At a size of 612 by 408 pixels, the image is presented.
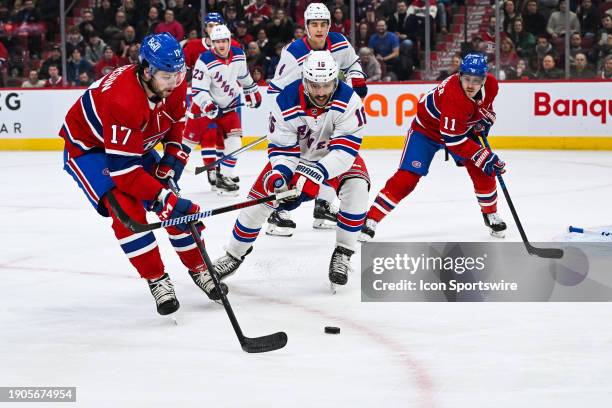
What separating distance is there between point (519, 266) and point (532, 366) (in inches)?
59.2

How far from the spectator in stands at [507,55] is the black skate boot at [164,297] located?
6.95 metres

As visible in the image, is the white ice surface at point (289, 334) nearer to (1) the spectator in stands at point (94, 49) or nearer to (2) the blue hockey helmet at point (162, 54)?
(2) the blue hockey helmet at point (162, 54)

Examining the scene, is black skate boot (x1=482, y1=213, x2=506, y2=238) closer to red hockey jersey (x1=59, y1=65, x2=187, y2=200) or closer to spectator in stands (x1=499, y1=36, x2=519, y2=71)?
red hockey jersey (x1=59, y1=65, x2=187, y2=200)

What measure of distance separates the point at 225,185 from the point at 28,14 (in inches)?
198

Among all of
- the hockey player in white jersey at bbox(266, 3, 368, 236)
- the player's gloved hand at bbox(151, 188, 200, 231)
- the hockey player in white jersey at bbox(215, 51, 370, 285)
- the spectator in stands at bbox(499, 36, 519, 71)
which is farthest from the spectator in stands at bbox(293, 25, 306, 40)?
the player's gloved hand at bbox(151, 188, 200, 231)

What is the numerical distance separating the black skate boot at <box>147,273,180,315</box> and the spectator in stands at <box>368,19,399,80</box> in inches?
275

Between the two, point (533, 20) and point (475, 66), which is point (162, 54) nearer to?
point (475, 66)

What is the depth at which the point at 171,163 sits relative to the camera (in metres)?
3.90

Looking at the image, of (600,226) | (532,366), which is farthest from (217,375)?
(600,226)

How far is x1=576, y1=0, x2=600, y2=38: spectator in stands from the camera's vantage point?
32.5ft

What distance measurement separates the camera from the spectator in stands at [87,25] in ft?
36.3

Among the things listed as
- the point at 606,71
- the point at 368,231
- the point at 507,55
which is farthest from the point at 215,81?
the point at 606,71

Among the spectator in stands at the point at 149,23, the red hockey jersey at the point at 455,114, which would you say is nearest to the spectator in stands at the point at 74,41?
the spectator in stands at the point at 149,23

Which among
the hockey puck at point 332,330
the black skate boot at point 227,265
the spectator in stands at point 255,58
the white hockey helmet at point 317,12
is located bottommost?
the hockey puck at point 332,330
